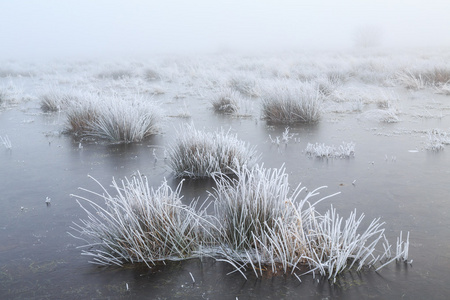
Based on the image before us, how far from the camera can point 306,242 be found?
3133mm

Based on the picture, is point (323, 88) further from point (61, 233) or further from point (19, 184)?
point (61, 233)

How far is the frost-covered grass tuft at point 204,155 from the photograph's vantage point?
16.7ft

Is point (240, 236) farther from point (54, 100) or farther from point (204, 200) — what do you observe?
point (54, 100)

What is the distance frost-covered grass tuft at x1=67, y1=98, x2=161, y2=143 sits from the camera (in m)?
7.09

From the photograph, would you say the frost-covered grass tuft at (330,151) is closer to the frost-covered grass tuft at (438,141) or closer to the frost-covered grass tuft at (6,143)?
the frost-covered grass tuft at (438,141)

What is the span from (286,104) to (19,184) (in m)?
5.19

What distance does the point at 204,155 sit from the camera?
5238 mm

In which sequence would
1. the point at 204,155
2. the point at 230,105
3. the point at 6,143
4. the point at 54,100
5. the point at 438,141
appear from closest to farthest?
the point at 204,155 → the point at 438,141 → the point at 6,143 → the point at 230,105 → the point at 54,100

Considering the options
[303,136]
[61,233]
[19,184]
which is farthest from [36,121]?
[61,233]

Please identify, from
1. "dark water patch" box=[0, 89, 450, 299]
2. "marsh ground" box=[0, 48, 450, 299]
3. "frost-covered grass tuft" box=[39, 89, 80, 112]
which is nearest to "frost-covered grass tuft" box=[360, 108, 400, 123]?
"marsh ground" box=[0, 48, 450, 299]

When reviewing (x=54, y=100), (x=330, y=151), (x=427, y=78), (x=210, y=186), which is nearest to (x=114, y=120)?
(x=210, y=186)

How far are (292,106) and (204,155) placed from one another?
3746mm

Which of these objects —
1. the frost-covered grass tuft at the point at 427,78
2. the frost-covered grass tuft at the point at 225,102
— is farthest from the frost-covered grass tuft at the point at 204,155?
the frost-covered grass tuft at the point at 427,78

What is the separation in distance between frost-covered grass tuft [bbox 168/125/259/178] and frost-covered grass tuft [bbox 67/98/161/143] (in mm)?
1881
